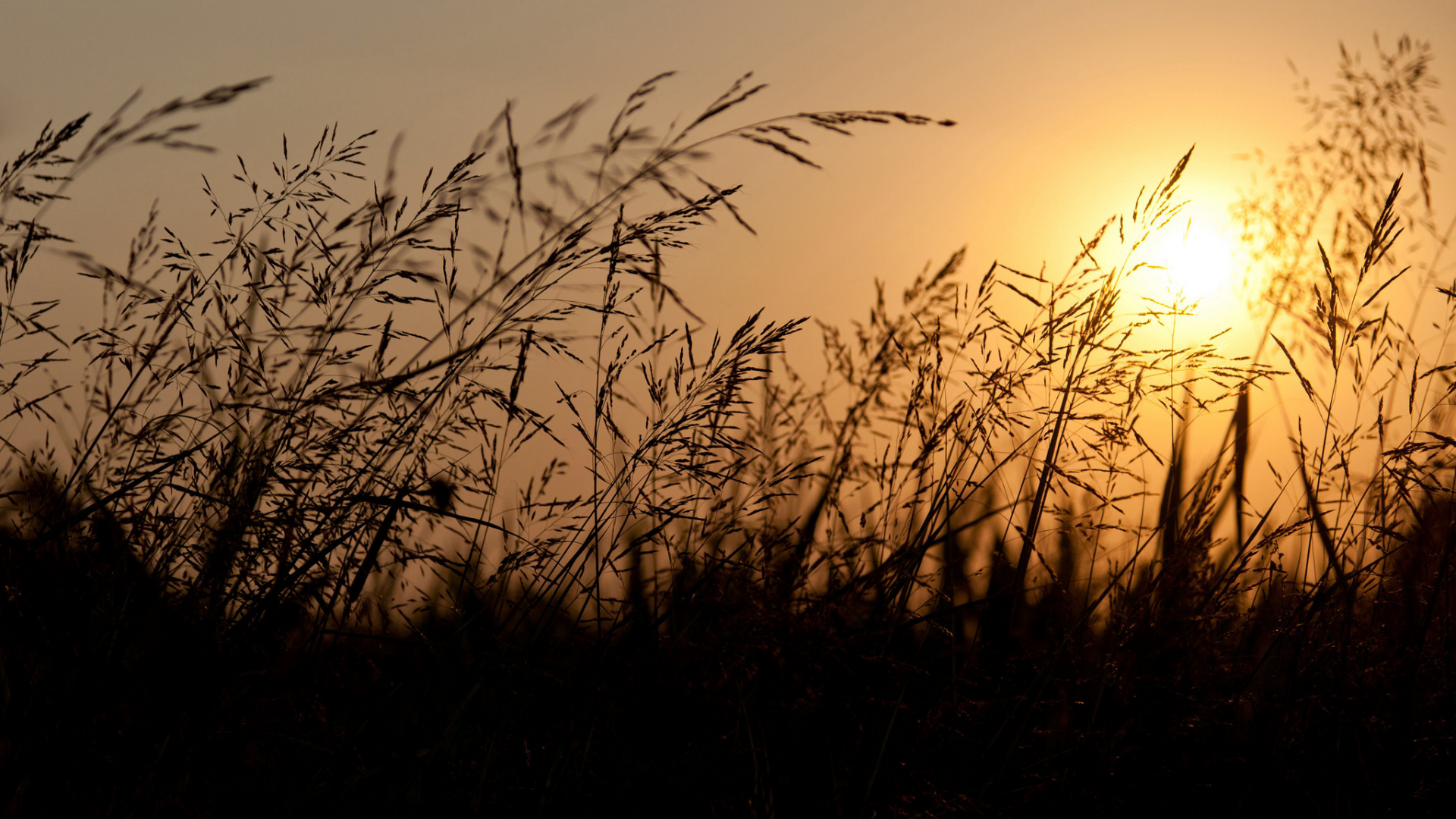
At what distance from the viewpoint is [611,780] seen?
145 cm

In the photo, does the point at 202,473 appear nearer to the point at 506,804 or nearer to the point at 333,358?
the point at 333,358

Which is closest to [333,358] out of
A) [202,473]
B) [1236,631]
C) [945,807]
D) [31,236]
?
[202,473]

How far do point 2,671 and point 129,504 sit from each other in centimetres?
32

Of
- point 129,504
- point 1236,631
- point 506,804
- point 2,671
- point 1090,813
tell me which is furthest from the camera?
point 1236,631

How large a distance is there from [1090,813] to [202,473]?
1.49 metres

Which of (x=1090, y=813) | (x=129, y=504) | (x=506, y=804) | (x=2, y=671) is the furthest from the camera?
(x=1090, y=813)

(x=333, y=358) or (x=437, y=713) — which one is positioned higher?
(x=333, y=358)

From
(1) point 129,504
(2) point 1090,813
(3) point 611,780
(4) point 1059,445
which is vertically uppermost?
(4) point 1059,445

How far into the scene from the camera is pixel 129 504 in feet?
4.92

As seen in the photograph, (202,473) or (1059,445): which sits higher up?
(1059,445)

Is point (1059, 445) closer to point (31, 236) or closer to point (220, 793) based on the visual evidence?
point (220, 793)

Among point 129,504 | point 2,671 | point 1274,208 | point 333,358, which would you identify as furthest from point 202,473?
point 1274,208

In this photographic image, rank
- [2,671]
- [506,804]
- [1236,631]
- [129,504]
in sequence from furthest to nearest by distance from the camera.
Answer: [1236,631] → [129,504] → [506,804] → [2,671]

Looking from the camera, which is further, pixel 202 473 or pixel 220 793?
pixel 202 473
